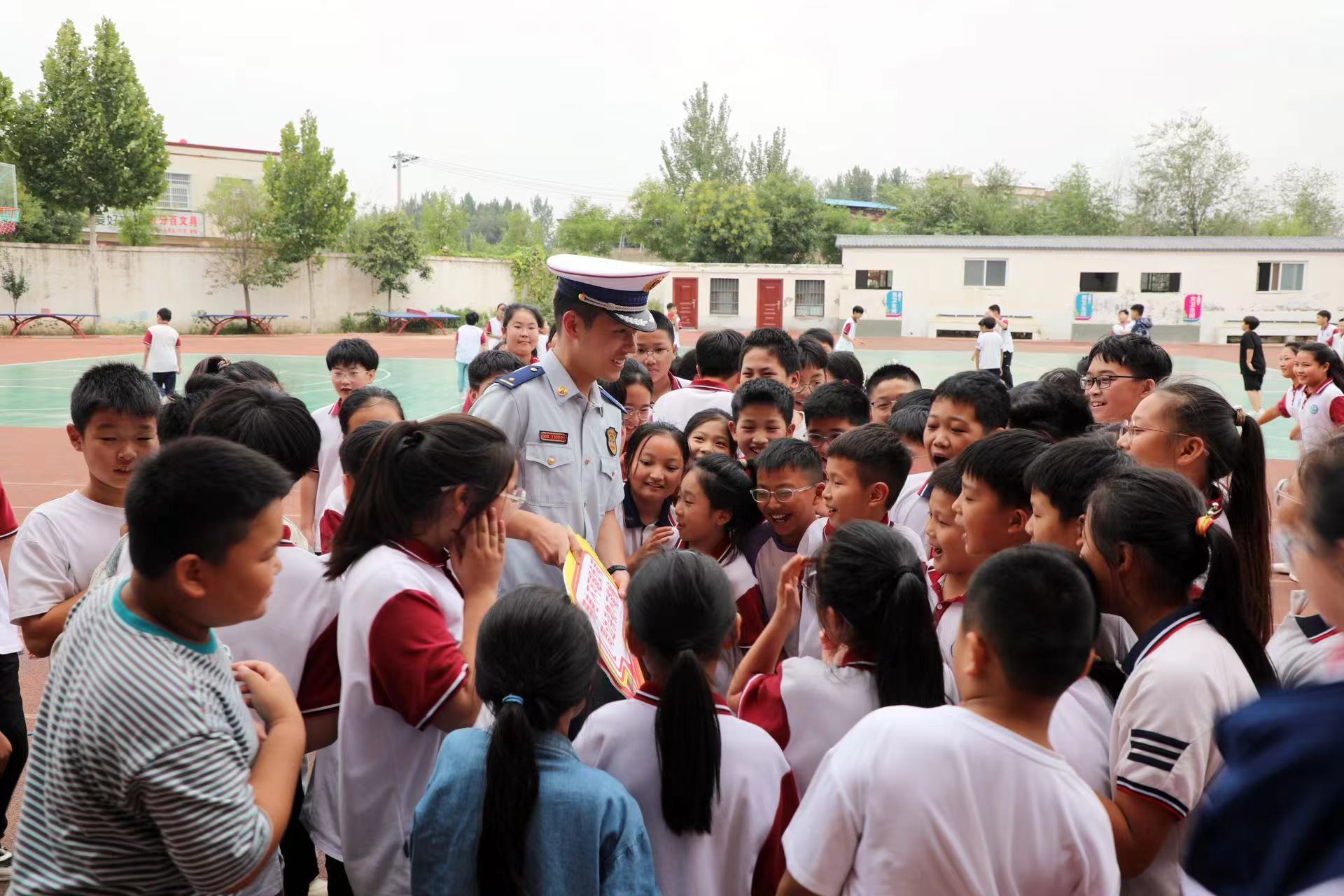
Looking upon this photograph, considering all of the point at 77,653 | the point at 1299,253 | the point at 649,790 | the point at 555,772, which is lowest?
the point at 649,790

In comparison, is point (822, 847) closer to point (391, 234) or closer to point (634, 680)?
point (634, 680)

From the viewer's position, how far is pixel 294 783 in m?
1.58

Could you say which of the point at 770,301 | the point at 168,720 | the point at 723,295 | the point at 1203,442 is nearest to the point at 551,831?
the point at 168,720

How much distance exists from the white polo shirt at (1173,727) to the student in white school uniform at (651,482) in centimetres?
189

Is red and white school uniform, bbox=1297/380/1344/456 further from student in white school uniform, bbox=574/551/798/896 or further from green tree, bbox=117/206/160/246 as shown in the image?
green tree, bbox=117/206/160/246

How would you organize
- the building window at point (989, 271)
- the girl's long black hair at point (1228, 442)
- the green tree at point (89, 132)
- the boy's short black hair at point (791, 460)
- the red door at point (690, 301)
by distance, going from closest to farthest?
the girl's long black hair at point (1228, 442) → the boy's short black hair at point (791, 460) → the green tree at point (89, 132) → the building window at point (989, 271) → the red door at point (690, 301)

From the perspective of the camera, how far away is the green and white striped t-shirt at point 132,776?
1.36 metres

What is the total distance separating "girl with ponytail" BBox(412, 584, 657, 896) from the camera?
170cm

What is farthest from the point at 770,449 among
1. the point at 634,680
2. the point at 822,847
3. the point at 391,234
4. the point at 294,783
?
the point at 391,234

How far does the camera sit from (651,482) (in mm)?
3602

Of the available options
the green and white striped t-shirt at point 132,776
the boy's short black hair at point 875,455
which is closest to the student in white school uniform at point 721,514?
the boy's short black hair at point 875,455

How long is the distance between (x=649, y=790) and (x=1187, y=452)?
2.12m

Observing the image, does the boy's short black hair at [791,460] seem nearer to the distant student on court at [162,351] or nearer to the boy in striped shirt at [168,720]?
the boy in striped shirt at [168,720]

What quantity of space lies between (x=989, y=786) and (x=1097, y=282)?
36.6 metres
